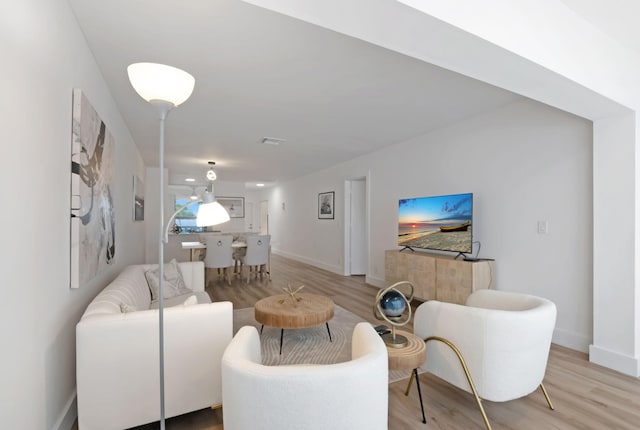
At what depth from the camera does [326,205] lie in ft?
23.7

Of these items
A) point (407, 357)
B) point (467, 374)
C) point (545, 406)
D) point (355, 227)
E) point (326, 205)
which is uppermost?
point (326, 205)

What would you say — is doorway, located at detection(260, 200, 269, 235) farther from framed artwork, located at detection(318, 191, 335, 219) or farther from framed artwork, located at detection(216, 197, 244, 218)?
framed artwork, located at detection(318, 191, 335, 219)

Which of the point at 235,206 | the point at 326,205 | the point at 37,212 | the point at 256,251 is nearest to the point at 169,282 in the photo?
the point at 37,212

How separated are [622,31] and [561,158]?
1.11m

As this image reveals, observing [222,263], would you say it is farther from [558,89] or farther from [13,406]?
[558,89]

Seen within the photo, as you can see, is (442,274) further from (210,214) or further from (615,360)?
(210,214)

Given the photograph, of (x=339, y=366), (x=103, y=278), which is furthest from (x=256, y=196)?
(x=339, y=366)

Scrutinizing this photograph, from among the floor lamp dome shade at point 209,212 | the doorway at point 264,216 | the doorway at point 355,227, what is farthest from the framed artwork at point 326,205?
the floor lamp dome shade at point 209,212

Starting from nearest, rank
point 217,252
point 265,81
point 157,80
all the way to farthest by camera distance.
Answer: point 157,80 < point 265,81 < point 217,252

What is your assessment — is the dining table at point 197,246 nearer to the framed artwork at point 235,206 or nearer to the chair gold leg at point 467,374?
the framed artwork at point 235,206

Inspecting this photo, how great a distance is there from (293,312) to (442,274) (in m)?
1.93

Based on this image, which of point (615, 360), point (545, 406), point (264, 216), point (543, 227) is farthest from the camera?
point (264, 216)

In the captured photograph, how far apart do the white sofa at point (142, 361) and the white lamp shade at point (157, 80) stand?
3.82ft

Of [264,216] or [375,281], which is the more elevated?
[264,216]
